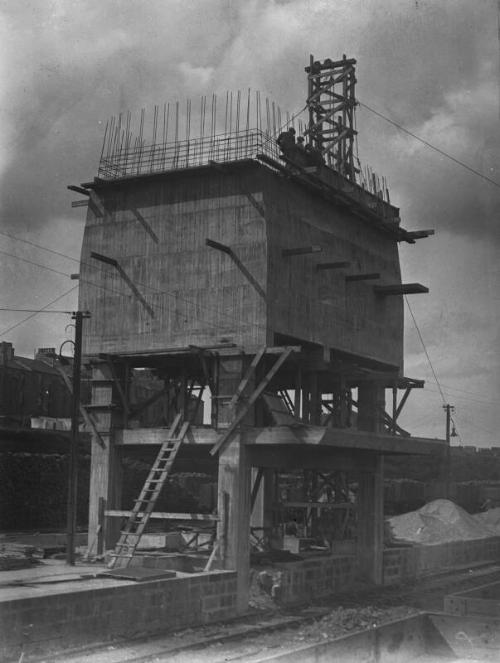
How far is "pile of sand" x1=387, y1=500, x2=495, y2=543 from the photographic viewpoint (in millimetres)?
48906

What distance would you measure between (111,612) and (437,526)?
33.0 m

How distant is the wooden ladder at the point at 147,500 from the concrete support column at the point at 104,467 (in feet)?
4.80

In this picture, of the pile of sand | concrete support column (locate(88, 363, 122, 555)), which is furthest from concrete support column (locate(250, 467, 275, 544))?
the pile of sand

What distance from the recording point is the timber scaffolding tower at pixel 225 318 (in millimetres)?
27094

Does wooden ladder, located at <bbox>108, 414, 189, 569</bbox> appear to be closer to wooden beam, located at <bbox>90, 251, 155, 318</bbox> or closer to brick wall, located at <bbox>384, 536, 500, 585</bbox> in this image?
wooden beam, located at <bbox>90, 251, 155, 318</bbox>

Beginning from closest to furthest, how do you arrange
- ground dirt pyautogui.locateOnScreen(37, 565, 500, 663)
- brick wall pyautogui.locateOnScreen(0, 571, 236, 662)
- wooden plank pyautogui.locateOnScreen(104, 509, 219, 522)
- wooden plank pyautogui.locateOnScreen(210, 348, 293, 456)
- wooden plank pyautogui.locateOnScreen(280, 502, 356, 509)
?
Result: brick wall pyautogui.locateOnScreen(0, 571, 236, 662) → ground dirt pyautogui.locateOnScreen(37, 565, 500, 663) → wooden plank pyautogui.locateOnScreen(104, 509, 219, 522) → wooden plank pyautogui.locateOnScreen(210, 348, 293, 456) → wooden plank pyautogui.locateOnScreen(280, 502, 356, 509)

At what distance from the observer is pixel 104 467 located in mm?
29391

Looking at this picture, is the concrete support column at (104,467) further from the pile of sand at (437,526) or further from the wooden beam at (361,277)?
the pile of sand at (437,526)

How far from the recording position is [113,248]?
1180 inches

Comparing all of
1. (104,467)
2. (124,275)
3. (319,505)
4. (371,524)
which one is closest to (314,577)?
(319,505)

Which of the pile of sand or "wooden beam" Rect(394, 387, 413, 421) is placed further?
the pile of sand

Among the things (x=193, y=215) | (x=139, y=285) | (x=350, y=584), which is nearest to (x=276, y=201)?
(x=193, y=215)

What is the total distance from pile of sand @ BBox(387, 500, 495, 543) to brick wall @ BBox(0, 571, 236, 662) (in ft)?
81.9

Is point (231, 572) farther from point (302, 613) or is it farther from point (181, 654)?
Result: point (181, 654)
